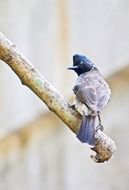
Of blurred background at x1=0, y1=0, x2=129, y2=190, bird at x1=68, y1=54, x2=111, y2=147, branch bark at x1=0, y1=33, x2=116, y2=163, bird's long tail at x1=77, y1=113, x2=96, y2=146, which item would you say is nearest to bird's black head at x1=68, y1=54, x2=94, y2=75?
bird at x1=68, y1=54, x2=111, y2=147

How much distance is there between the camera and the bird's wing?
1.14 meters

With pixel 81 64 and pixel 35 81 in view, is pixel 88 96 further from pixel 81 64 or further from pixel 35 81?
pixel 35 81

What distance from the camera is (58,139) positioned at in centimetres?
271

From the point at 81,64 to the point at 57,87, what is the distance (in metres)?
1.28

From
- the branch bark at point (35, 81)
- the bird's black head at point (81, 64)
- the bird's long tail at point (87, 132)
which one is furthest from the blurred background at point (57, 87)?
the branch bark at point (35, 81)

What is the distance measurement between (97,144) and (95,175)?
2031 mm

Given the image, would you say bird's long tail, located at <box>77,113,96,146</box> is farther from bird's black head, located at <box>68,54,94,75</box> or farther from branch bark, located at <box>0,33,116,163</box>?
bird's black head, located at <box>68,54,94,75</box>

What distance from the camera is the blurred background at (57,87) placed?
239 centimetres

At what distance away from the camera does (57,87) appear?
2512 mm

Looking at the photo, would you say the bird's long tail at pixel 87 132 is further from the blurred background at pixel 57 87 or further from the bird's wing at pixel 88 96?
the blurred background at pixel 57 87

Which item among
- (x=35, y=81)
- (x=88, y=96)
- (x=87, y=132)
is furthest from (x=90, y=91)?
(x=35, y=81)

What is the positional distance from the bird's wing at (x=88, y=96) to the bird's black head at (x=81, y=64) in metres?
0.04

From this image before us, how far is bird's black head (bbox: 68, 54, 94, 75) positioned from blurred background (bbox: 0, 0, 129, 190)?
3.42ft

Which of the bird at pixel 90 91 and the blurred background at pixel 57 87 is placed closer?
the bird at pixel 90 91
